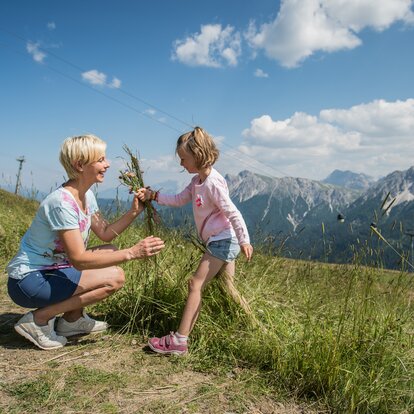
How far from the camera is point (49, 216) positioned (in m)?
3.29

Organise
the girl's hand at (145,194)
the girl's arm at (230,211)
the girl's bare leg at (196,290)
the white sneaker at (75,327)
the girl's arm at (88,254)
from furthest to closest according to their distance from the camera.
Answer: the girl's hand at (145,194) < the white sneaker at (75,327) < the girl's bare leg at (196,290) < the girl's arm at (230,211) < the girl's arm at (88,254)

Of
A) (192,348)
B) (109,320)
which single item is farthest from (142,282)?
(192,348)

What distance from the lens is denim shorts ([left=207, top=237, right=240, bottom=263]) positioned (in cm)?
358

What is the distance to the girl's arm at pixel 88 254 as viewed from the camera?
10.6ft

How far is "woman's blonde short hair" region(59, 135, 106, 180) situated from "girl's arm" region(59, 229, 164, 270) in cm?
61

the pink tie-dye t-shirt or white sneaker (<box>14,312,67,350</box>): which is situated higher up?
the pink tie-dye t-shirt

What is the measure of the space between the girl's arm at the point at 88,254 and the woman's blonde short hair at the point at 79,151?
607 mm

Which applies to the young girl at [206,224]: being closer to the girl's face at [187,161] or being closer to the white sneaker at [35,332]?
the girl's face at [187,161]

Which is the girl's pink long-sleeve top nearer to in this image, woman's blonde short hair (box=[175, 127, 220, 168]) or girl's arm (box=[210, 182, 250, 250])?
girl's arm (box=[210, 182, 250, 250])

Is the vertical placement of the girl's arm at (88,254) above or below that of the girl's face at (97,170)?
below

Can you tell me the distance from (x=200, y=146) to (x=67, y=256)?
5.25ft

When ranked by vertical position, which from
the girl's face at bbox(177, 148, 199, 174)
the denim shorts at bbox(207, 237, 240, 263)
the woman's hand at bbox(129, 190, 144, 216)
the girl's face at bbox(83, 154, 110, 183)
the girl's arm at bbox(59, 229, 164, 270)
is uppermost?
the girl's face at bbox(177, 148, 199, 174)

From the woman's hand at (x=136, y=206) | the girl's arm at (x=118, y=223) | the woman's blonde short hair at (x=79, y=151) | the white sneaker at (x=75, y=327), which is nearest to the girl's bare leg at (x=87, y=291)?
the white sneaker at (x=75, y=327)

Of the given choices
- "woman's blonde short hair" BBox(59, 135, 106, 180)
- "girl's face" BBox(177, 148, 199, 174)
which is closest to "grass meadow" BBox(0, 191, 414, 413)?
"girl's face" BBox(177, 148, 199, 174)
